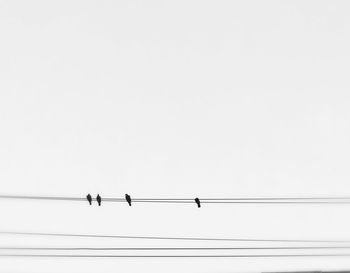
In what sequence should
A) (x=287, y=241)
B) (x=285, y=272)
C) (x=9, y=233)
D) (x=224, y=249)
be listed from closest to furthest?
(x=9, y=233)
(x=224, y=249)
(x=287, y=241)
(x=285, y=272)

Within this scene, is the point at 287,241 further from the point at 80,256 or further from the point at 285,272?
the point at 80,256

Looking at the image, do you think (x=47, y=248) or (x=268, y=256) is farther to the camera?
(x=268, y=256)

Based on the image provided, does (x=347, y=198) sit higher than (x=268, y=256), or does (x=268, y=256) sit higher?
(x=347, y=198)

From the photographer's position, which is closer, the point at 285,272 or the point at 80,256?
the point at 80,256

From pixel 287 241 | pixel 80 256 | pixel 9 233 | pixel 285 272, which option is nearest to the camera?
pixel 9 233

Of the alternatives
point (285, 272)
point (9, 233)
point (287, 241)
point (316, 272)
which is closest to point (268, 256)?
point (287, 241)

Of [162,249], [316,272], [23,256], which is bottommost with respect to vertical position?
[23,256]

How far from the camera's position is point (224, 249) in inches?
609

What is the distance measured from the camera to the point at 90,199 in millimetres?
14398

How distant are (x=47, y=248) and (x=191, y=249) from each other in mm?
3729

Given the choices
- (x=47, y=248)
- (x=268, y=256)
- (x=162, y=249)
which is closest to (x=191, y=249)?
(x=162, y=249)

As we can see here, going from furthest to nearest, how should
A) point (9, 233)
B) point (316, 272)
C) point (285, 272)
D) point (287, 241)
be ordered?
point (316, 272)
point (285, 272)
point (287, 241)
point (9, 233)

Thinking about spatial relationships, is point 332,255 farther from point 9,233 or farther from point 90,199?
point 9,233

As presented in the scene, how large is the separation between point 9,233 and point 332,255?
8256mm
